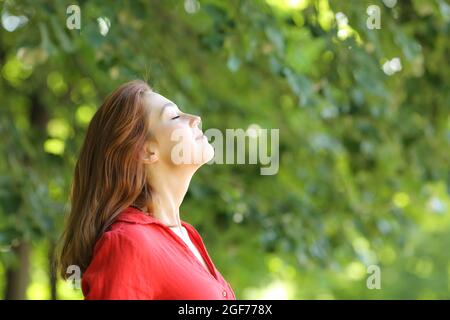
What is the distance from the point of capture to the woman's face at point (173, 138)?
2.24 metres

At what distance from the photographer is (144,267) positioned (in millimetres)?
1925

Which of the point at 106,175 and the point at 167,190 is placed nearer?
the point at 106,175

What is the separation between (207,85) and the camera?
6.21 m

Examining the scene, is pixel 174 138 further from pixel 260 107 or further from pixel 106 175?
pixel 260 107

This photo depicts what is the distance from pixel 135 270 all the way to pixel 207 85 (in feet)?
14.4

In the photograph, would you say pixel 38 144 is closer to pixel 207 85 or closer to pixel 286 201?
pixel 207 85

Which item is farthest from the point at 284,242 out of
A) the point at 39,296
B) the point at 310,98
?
the point at 39,296

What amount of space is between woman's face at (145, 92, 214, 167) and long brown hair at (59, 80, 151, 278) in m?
0.03

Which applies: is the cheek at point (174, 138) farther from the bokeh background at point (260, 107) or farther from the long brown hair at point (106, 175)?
the bokeh background at point (260, 107)

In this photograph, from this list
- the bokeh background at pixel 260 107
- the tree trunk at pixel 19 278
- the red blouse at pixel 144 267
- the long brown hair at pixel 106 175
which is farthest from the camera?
the tree trunk at pixel 19 278

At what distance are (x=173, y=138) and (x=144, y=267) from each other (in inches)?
16.9

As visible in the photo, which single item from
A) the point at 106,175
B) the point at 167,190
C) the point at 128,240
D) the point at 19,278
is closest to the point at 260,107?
the point at 19,278

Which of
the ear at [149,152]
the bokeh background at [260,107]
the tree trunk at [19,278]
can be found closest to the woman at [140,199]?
the ear at [149,152]

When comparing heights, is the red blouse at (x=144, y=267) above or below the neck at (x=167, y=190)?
below
